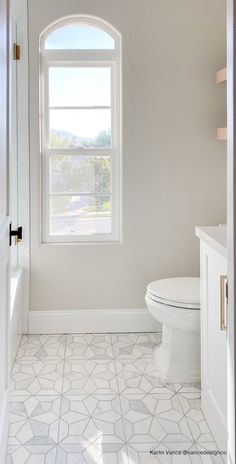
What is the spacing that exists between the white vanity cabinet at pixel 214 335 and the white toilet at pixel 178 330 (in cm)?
29

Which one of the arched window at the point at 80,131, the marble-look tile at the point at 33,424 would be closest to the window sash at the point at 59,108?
the arched window at the point at 80,131

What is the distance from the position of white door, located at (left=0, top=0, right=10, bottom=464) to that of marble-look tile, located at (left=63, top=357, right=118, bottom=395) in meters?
0.59

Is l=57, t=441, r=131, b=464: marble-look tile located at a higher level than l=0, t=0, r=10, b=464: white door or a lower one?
lower

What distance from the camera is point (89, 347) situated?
2879mm

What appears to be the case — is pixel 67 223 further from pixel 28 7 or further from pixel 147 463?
pixel 147 463

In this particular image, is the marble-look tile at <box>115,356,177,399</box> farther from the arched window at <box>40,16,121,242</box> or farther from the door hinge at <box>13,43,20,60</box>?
the door hinge at <box>13,43,20,60</box>

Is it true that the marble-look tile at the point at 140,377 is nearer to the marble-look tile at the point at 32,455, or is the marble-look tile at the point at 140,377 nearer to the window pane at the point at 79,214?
the marble-look tile at the point at 32,455

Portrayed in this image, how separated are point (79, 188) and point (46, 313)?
3.04 feet

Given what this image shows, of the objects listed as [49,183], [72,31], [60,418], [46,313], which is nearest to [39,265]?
[46,313]

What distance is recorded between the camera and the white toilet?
2.31 metres

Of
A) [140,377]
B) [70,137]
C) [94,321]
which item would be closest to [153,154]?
[70,137]

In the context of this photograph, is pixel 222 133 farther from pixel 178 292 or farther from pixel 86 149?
pixel 178 292

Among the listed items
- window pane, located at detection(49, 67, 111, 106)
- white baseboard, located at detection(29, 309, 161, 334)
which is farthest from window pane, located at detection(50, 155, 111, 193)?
white baseboard, located at detection(29, 309, 161, 334)

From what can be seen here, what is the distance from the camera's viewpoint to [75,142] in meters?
3.16
